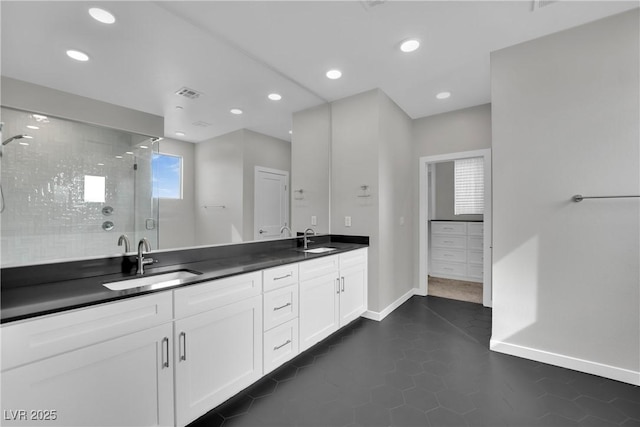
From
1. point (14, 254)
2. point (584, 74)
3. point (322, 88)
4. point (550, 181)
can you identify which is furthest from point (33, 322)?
point (584, 74)

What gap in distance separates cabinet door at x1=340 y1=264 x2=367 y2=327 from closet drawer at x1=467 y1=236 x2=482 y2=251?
270cm

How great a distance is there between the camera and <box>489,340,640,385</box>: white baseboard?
206 centimetres

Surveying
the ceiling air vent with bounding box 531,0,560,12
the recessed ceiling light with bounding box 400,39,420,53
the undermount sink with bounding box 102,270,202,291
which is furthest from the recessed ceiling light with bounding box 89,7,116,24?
the ceiling air vent with bounding box 531,0,560,12

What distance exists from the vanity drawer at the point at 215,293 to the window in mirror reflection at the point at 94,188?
2.37 feet

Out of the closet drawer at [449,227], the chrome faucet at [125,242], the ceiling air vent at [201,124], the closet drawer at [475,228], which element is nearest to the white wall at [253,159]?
the ceiling air vent at [201,124]

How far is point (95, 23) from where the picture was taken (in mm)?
1729

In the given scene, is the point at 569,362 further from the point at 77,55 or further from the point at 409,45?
the point at 77,55

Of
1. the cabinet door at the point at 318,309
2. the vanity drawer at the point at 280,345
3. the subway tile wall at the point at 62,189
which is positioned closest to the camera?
the subway tile wall at the point at 62,189

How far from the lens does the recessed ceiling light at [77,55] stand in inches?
63.6

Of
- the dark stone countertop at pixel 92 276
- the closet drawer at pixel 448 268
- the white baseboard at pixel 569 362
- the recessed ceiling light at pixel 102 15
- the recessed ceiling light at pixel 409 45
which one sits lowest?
the white baseboard at pixel 569 362

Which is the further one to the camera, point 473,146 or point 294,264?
point 473,146

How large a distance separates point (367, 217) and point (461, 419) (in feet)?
6.87

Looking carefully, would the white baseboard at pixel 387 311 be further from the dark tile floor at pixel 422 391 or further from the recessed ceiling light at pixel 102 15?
the recessed ceiling light at pixel 102 15

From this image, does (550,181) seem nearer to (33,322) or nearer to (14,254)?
(33,322)
